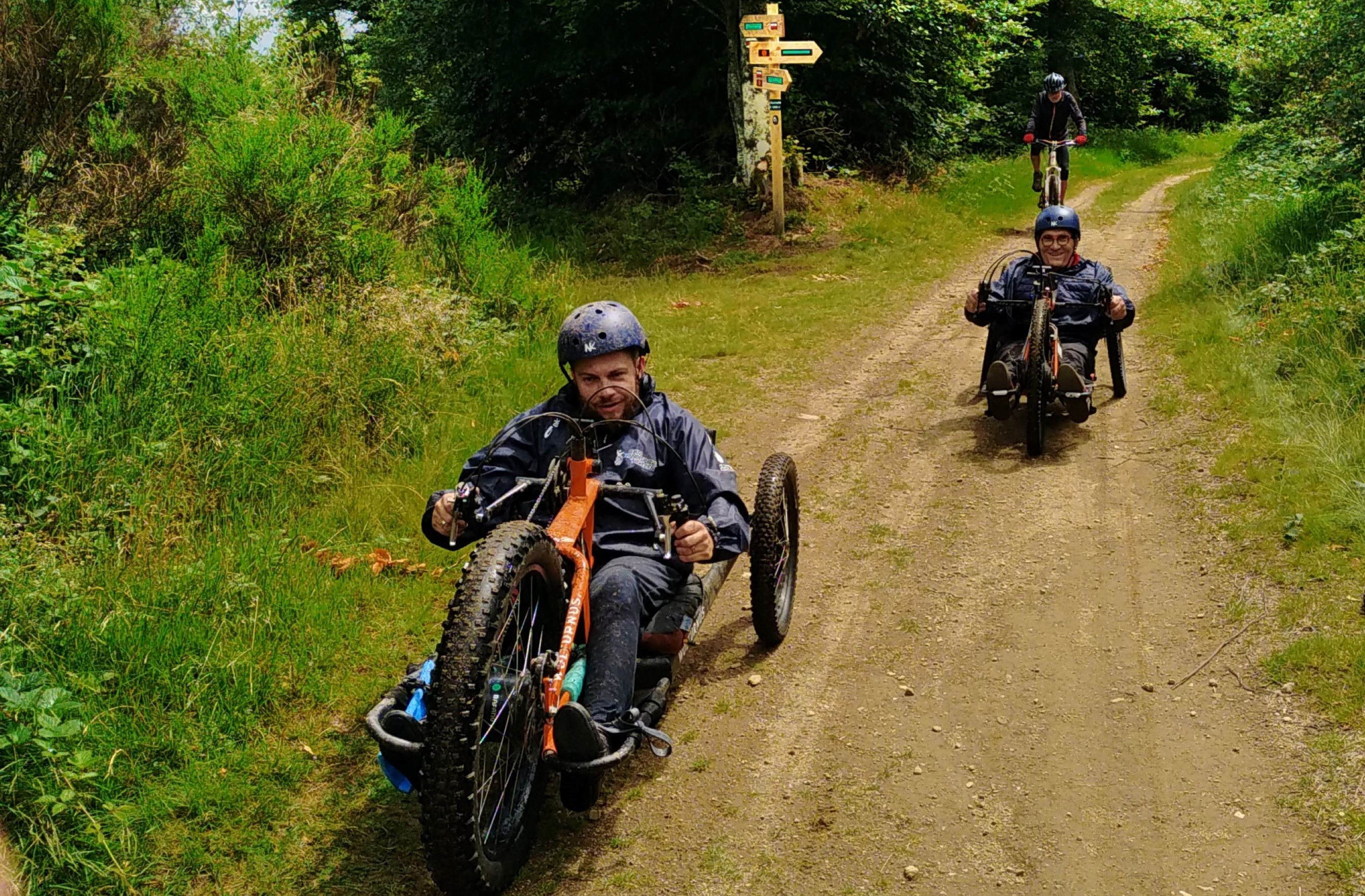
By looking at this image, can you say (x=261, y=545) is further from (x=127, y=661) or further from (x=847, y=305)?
(x=847, y=305)

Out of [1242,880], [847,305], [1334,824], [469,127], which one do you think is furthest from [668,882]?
[469,127]

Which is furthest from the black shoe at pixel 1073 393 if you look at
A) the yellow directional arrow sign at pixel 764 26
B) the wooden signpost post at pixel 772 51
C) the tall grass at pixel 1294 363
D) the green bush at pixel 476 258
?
the yellow directional arrow sign at pixel 764 26

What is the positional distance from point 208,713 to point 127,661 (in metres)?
0.37

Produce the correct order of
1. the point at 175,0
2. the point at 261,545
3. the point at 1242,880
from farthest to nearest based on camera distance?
1. the point at 175,0
2. the point at 261,545
3. the point at 1242,880

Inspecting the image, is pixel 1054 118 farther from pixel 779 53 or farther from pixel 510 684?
pixel 510 684

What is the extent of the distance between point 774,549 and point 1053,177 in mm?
10857

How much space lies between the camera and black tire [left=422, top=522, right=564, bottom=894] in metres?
3.15

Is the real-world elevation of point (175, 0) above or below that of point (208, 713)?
Result: above

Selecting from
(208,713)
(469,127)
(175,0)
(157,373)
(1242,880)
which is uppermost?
(175,0)

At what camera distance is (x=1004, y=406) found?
7699 millimetres

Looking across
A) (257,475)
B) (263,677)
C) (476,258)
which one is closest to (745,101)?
(476,258)

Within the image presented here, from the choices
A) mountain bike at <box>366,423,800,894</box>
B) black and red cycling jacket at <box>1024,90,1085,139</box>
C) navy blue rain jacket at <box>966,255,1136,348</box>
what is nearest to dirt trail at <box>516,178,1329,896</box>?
mountain bike at <box>366,423,800,894</box>

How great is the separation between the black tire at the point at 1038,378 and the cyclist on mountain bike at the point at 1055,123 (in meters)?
7.46

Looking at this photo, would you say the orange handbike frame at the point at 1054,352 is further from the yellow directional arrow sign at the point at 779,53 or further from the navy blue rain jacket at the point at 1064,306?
the yellow directional arrow sign at the point at 779,53
